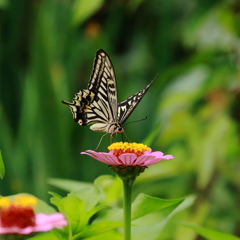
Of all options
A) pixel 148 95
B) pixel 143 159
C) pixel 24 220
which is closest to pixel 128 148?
pixel 143 159

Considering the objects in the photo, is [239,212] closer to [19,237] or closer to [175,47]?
[19,237]

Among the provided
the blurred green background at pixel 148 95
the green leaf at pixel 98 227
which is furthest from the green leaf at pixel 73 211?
the blurred green background at pixel 148 95

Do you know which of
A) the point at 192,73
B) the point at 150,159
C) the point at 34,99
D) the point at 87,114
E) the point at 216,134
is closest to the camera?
the point at 150,159

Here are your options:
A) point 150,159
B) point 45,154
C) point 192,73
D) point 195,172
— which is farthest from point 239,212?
point 150,159

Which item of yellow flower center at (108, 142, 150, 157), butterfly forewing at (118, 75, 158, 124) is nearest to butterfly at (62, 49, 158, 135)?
butterfly forewing at (118, 75, 158, 124)

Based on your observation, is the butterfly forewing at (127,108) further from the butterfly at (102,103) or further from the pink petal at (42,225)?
the pink petal at (42,225)

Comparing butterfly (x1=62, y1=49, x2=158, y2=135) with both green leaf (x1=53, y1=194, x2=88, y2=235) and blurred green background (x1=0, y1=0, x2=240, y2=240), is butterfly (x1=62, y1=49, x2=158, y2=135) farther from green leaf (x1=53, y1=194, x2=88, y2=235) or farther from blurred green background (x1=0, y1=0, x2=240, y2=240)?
green leaf (x1=53, y1=194, x2=88, y2=235)

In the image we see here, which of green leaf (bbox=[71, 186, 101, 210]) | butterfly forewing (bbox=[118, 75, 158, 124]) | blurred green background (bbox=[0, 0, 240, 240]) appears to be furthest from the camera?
blurred green background (bbox=[0, 0, 240, 240])
